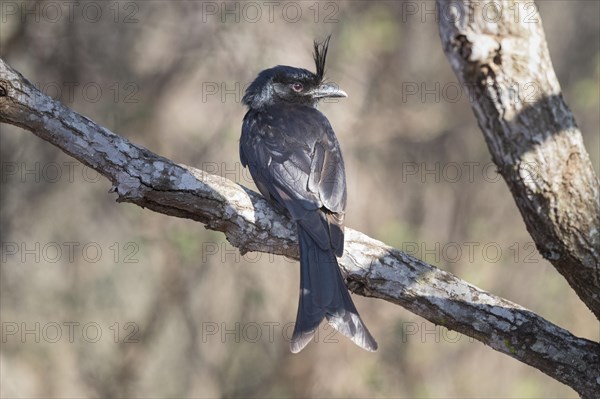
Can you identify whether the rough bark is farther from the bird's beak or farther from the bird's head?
the bird's head

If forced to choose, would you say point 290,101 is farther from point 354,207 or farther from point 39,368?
point 39,368

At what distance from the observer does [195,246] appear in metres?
7.57

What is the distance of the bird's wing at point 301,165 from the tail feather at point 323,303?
9cm

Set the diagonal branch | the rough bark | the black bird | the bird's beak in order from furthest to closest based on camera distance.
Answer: the bird's beak < the black bird < the diagonal branch < the rough bark

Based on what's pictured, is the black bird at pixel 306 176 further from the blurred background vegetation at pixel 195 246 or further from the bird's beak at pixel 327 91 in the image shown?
the blurred background vegetation at pixel 195 246

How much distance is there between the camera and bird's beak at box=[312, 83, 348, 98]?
18.6 feet

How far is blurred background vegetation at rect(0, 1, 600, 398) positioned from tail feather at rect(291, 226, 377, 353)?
11.5 ft

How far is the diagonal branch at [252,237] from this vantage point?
370 centimetres

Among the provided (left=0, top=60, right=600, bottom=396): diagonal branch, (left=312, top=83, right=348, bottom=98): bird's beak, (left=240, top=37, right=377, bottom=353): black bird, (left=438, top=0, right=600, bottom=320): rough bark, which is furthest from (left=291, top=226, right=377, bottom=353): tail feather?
(left=312, top=83, right=348, bottom=98): bird's beak

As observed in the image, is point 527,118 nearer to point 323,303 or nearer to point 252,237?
point 323,303

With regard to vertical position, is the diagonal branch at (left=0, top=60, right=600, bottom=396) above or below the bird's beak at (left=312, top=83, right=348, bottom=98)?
below

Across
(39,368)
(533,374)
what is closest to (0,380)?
(39,368)

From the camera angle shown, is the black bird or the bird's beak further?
the bird's beak

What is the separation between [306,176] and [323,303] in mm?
1048
